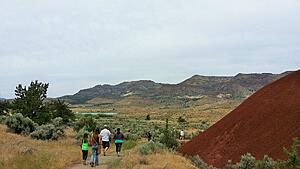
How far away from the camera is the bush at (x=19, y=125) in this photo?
3136cm

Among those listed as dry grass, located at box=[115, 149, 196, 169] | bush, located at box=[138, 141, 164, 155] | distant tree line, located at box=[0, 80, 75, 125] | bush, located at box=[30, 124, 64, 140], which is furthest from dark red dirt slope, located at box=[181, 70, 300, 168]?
distant tree line, located at box=[0, 80, 75, 125]

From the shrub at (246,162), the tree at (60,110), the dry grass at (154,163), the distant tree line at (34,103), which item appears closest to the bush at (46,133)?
the distant tree line at (34,103)

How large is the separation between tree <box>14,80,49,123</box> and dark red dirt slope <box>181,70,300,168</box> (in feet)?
66.8

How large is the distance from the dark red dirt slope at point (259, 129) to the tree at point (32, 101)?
2036 cm

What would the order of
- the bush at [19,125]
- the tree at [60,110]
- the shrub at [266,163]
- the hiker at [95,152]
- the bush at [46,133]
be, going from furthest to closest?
the tree at [60,110] < the bush at [19,125] < the bush at [46,133] < the hiker at [95,152] < the shrub at [266,163]

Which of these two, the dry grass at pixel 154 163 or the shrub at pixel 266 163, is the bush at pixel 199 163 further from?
the shrub at pixel 266 163

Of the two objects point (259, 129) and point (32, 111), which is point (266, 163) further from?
point (32, 111)

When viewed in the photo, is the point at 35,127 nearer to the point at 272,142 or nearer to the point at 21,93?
the point at 21,93

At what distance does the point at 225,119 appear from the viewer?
67.0ft

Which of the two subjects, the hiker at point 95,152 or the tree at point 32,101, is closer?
the hiker at point 95,152

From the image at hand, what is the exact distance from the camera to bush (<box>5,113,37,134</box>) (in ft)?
103

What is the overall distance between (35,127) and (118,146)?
41.8 feet

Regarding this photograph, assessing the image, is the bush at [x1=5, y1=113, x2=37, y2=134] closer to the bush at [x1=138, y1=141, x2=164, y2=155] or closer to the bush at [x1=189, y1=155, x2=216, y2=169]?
the bush at [x1=138, y1=141, x2=164, y2=155]

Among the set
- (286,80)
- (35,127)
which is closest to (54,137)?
(35,127)
